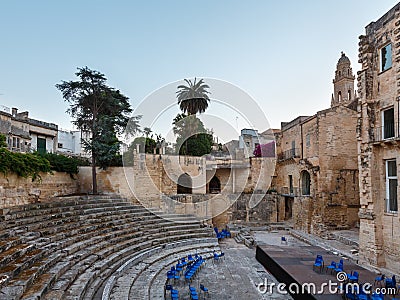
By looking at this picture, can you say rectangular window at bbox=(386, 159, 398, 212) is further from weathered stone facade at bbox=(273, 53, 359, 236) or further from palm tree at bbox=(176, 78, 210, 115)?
palm tree at bbox=(176, 78, 210, 115)

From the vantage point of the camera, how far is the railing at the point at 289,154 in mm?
22703

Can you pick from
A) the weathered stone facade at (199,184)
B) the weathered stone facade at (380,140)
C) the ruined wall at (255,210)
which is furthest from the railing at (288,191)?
the weathered stone facade at (380,140)

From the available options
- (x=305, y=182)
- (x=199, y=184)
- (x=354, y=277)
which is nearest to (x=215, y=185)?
(x=199, y=184)

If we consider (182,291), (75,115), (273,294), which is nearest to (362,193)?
(273,294)

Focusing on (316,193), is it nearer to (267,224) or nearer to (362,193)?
(267,224)

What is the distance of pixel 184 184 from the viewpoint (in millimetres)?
22688

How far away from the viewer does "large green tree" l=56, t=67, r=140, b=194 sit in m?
18.0

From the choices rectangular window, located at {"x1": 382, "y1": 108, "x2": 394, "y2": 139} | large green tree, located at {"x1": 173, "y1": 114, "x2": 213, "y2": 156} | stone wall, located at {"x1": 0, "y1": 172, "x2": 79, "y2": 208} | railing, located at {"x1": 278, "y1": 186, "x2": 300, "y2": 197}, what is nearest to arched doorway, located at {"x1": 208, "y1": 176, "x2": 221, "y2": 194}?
large green tree, located at {"x1": 173, "y1": 114, "x2": 213, "y2": 156}

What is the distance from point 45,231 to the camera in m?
9.58

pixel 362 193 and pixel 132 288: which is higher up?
pixel 362 193

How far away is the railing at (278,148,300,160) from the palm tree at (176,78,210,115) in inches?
320

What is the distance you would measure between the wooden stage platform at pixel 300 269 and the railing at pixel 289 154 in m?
10.6

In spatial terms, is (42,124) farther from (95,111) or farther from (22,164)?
(22,164)

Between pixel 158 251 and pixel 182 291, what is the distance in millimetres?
3668
